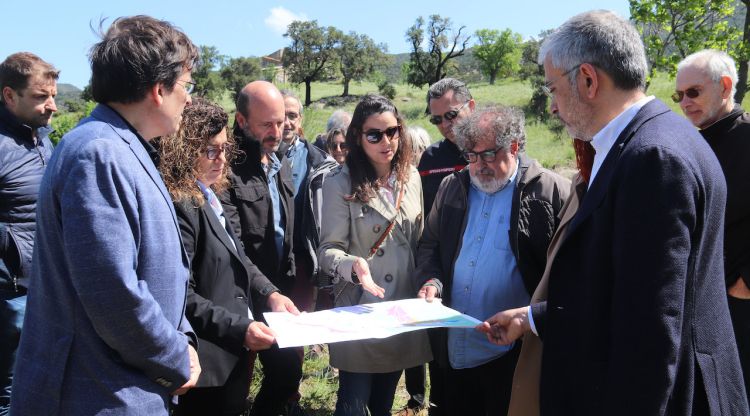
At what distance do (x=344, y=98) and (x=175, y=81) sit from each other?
1991 inches

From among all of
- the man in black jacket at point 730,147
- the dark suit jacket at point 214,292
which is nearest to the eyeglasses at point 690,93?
the man in black jacket at point 730,147

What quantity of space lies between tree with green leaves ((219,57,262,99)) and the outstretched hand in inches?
2232

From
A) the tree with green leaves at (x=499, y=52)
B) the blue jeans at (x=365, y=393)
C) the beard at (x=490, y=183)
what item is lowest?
the blue jeans at (x=365, y=393)

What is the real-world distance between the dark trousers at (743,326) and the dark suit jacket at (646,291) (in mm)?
1815

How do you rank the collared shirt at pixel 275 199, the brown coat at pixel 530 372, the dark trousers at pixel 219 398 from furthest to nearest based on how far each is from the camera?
the collared shirt at pixel 275 199
the dark trousers at pixel 219 398
the brown coat at pixel 530 372

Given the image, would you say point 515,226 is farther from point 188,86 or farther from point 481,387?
→ point 188,86

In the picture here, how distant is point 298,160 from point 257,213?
1158 mm

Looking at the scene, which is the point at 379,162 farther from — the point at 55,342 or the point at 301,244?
the point at 55,342

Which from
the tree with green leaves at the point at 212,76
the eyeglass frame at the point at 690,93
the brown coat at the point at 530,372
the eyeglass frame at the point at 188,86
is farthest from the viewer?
the tree with green leaves at the point at 212,76

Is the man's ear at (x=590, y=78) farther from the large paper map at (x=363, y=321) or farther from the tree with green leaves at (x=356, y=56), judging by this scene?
the tree with green leaves at (x=356, y=56)

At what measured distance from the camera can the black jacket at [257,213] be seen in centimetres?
326

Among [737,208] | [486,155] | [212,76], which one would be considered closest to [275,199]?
[486,155]

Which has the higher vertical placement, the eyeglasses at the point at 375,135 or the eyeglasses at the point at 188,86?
the eyeglasses at the point at 188,86

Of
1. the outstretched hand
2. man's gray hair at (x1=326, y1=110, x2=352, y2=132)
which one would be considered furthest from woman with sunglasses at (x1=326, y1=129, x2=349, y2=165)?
the outstretched hand
